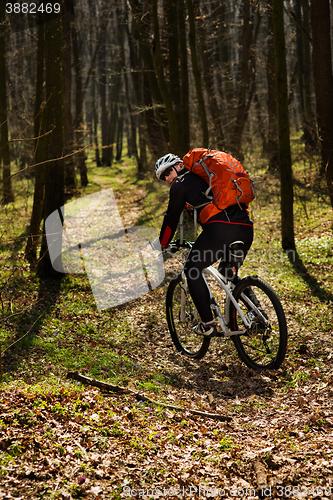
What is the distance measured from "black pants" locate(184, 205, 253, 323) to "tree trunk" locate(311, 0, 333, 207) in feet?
14.5

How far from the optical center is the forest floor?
120 inches

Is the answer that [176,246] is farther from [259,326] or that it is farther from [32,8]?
[32,8]

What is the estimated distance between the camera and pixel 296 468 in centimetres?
310

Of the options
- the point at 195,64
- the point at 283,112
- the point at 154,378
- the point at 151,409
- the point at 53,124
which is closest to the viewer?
the point at 151,409

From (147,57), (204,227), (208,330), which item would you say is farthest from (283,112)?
(147,57)

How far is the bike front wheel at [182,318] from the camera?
5527 millimetres

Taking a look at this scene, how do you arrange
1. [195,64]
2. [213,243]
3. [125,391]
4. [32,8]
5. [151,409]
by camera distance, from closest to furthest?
[151,409]
[125,391]
[213,243]
[195,64]
[32,8]

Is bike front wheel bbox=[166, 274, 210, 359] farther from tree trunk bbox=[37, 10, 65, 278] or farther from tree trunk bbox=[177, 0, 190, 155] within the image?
tree trunk bbox=[177, 0, 190, 155]

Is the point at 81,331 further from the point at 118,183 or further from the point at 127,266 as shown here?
the point at 118,183

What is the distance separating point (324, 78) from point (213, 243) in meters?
5.81

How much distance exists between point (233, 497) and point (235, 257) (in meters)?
2.55

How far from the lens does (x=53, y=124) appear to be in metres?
7.75

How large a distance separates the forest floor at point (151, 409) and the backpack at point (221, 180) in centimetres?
203

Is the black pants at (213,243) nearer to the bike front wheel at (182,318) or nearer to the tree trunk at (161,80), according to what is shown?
the bike front wheel at (182,318)
